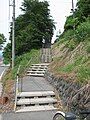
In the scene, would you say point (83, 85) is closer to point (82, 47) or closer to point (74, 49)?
point (82, 47)

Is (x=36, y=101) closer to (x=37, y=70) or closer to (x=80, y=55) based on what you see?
(x=80, y=55)

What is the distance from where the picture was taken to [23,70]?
64.9 ft

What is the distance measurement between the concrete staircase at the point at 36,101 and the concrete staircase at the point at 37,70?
6263mm

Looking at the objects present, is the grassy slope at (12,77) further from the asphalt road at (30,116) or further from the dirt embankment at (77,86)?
the dirt embankment at (77,86)

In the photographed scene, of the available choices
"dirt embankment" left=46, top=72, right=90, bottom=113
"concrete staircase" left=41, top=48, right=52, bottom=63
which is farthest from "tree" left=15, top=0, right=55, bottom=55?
"dirt embankment" left=46, top=72, right=90, bottom=113

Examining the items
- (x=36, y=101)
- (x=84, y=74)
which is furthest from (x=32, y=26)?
(x=84, y=74)

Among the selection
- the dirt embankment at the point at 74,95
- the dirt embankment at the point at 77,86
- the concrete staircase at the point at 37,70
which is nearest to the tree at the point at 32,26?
the concrete staircase at the point at 37,70

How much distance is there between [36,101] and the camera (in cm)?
1120

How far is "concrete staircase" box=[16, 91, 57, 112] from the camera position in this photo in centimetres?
1071

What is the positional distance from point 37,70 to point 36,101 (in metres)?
8.40

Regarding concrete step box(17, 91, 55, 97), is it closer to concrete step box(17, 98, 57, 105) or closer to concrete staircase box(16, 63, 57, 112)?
concrete staircase box(16, 63, 57, 112)

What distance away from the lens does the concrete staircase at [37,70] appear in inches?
732

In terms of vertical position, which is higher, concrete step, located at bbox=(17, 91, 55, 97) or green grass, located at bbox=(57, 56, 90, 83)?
green grass, located at bbox=(57, 56, 90, 83)

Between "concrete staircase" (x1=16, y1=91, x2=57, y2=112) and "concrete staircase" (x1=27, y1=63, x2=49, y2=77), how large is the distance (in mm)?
6263
